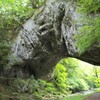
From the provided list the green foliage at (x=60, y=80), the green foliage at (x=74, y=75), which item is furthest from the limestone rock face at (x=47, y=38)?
the green foliage at (x=74, y=75)

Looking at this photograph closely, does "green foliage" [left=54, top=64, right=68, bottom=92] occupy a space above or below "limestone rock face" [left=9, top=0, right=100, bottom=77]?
below

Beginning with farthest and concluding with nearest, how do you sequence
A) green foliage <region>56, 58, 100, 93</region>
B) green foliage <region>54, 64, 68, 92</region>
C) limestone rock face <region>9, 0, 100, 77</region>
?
green foliage <region>56, 58, 100, 93</region>
green foliage <region>54, 64, 68, 92</region>
limestone rock face <region>9, 0, 100, 77</region>

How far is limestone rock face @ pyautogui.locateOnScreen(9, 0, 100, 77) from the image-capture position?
10500mm

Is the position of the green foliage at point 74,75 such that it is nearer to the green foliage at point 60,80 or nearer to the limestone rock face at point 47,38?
the green foliage at point 60,80

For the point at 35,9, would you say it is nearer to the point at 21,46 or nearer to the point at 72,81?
the point at 21,46

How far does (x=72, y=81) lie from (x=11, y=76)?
9.24 metres

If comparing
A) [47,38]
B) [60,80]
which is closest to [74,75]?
[60,80]

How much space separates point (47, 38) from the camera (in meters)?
13.2

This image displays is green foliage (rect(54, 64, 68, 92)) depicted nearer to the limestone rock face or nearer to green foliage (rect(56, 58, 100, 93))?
green foliage (rect(56, 58, 100, 93))

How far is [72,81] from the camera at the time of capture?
75.4ft

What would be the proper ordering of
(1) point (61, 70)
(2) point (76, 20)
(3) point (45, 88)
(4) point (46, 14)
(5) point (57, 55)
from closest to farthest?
(2) point (76, 20) < (4) point (46, 14) < (5) point (57, 55) < (3) point (45, 88) < (1) point (61, 70)

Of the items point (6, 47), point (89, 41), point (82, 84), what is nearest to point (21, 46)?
point (6, 47)

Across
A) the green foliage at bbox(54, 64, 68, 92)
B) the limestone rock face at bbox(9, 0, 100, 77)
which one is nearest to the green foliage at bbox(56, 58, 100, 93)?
the green foliage at bbox(54, 64, 68, 92)

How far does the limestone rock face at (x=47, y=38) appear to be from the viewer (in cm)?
1050
